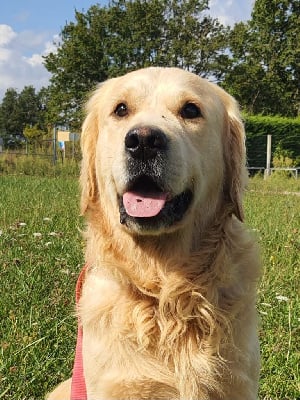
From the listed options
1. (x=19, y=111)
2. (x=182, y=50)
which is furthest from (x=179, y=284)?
(x=19, y=111)

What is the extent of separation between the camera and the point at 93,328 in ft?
7.17

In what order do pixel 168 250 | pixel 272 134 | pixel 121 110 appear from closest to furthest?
1. pixel 168 250
2. pixel 121 110
3. pixel 272 134

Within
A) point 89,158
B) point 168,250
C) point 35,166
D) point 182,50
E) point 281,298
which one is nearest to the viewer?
point 168,250

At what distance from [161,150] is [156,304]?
73cm

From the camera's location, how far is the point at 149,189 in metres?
2.25

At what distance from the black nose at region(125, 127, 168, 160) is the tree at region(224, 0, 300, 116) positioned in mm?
34719

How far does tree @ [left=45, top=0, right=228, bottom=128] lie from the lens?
35594mm

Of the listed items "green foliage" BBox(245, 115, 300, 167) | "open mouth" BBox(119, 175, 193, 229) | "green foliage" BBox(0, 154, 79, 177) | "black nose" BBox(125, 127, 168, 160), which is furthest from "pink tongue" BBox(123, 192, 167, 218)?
"green foliage" BBox(245, 115, 300, 167)

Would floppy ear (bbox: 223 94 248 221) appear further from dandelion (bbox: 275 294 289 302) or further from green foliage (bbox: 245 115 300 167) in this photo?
green foliage (bbox: 245 115 300 167)

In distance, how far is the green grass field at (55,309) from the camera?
2635 millimetres

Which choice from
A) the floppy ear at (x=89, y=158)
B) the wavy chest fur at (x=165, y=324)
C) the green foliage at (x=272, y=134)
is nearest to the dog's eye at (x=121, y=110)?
the floppy ear at (x=89, y=158)

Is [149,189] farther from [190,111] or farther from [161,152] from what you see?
[190,111]

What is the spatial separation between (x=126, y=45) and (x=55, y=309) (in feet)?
116

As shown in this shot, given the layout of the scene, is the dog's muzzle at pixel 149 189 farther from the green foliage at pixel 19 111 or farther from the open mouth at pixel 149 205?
the green foliage at pixel 19 111
